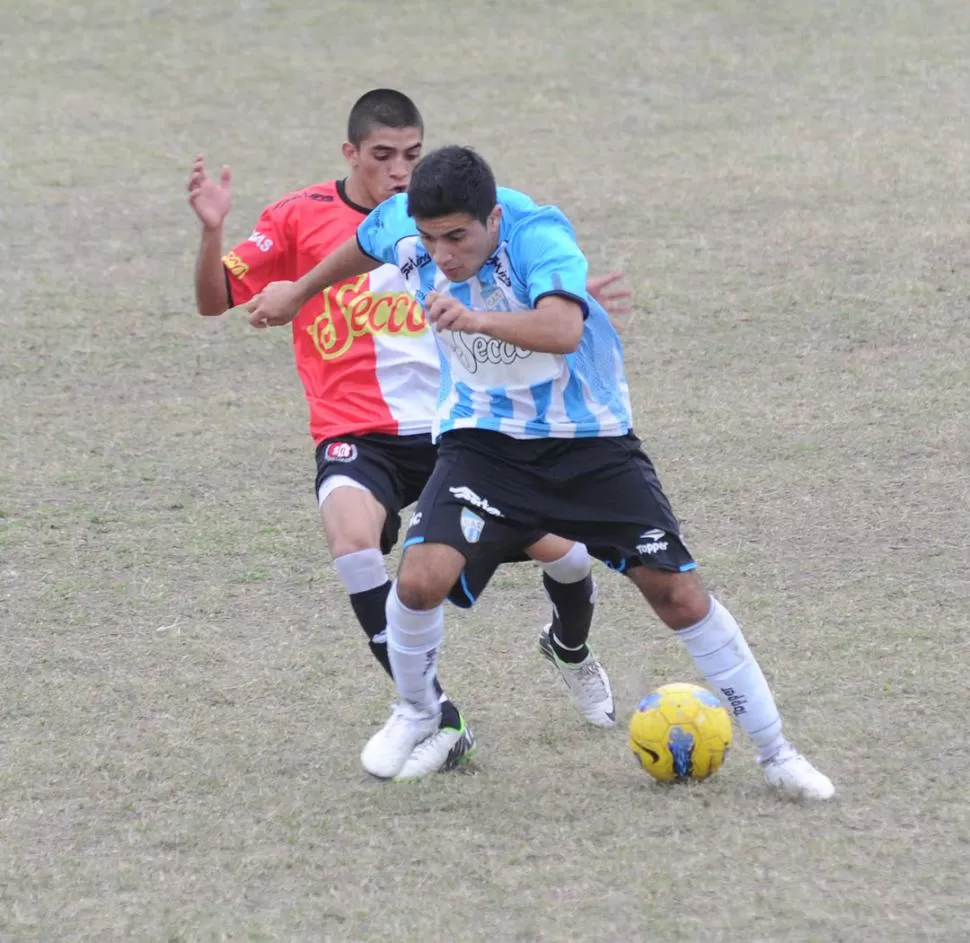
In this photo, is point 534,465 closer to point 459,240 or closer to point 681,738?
point 459,240

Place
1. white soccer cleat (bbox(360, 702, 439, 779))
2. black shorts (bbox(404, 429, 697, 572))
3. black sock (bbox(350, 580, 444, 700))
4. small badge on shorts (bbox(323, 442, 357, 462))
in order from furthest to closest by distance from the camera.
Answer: small badge on shorts (bbox(323, 442, 357, 462)) < black sock (bbox(350, 580, 444, 700)) < white soccer cleat (bbox(360, 702, 439, 779)) < black shorts (bbox(404, 429, 697, 572))

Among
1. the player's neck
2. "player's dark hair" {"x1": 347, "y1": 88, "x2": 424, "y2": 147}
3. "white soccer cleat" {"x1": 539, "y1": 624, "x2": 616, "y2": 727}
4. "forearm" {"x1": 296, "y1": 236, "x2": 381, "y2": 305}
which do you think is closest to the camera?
"forearm" {"x1": 296, "y1": 236, "x2": 381, "y2": 305}

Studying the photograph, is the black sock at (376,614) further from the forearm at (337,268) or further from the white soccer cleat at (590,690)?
the forearm at (337,268)

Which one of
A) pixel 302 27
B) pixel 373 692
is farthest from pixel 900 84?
pixel 373 692

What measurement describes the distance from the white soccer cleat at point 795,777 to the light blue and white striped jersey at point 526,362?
40.6 inches

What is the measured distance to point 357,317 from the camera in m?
5.65

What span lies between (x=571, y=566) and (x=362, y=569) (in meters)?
0.67

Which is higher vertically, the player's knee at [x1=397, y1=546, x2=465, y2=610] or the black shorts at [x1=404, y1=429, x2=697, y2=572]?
the black shorts at [x1=404, y1=429, x2=697, y2=572]

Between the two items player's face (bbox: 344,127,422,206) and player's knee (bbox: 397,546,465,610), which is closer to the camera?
player's knee (bbox: 397,546,465,610)

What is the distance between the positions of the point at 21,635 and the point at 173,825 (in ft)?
6.27

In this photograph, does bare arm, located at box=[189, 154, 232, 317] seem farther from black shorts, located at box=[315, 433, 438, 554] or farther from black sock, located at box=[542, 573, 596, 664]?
black sock, located at box=[542, 573, 596, 664]

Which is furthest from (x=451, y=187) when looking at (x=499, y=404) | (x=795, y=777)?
(x=795, y=777)

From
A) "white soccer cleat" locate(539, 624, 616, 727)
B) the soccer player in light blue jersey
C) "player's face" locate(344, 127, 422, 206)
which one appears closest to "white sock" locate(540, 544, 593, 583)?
"white soccer cleat" locate(539, 624, 616, 727)

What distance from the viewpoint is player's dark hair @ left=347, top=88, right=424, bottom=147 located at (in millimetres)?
5609
